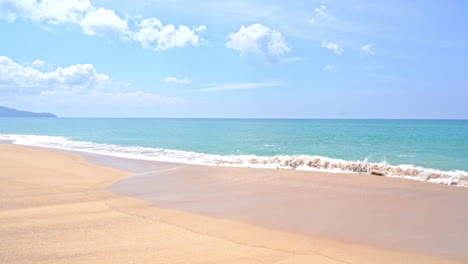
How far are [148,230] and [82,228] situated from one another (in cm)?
125

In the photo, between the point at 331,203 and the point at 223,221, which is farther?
the point at 331,203

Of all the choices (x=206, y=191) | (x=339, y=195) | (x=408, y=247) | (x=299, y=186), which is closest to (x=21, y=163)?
(x=206, y=191)

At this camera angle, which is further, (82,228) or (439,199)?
(439,199)

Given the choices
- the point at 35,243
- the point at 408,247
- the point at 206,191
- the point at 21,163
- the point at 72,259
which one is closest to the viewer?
the point at 72,259

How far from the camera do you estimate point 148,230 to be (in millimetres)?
6137

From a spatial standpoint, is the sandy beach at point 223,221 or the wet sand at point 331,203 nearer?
the sandy beach at point 223,221

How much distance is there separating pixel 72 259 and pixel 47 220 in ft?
7.89

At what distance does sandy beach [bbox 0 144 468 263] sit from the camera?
510cm

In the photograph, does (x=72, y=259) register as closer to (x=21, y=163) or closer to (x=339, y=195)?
(x=339, y=195)

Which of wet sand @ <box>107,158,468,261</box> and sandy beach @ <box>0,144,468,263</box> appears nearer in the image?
sandy beach @ <box>0,144,468,263</box>

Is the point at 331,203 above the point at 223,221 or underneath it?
above

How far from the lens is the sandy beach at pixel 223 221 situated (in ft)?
16.7

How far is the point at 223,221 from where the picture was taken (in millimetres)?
7129

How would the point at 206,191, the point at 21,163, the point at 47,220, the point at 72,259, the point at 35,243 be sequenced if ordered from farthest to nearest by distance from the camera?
the point at 21,163 < the point at 206,191 < the point at 47,220 < the point at 35,243 < the point at 72,259
